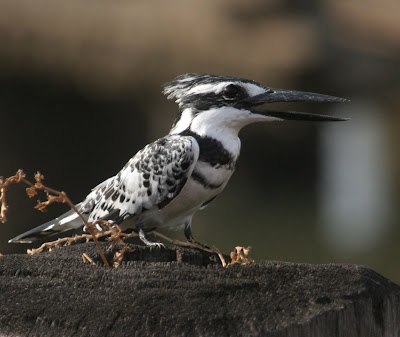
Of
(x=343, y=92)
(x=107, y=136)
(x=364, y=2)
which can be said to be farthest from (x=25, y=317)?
(x=343, y=92)

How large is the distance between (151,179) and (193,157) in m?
0.15

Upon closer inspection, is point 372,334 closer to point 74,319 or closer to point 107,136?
point 74,319


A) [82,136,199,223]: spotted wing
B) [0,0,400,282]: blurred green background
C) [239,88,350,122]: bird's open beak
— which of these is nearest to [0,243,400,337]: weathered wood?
[82,136,199,223]: spotted wing

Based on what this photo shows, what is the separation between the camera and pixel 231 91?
2684 millimetres

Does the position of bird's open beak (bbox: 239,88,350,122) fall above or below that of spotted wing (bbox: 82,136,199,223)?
above

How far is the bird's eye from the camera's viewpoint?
8.80 ft

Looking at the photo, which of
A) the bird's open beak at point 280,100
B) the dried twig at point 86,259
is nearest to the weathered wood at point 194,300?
A: the dried twig at point 86,259

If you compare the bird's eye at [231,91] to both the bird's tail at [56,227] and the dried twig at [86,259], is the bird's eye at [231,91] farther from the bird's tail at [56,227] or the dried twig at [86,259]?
the dried twig at [86,259]

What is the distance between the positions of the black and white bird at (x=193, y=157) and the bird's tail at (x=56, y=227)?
Answer: 135 mm

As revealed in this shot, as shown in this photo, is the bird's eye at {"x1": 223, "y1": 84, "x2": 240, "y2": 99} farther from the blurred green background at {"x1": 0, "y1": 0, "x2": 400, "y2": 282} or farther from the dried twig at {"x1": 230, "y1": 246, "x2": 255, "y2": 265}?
the blurred green background at {"x1": 0, "y1": 0, "x2": 400, "y2": 282}

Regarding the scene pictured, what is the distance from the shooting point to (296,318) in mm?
1728

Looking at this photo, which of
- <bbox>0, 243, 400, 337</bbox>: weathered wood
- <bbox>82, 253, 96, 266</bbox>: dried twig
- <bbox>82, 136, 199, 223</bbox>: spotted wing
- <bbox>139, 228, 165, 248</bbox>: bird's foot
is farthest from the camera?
<bbox>82, 136, 199, 223</bbox>: spotted wing

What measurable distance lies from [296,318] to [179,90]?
125 centimetres

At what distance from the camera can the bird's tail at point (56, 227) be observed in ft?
9.43
